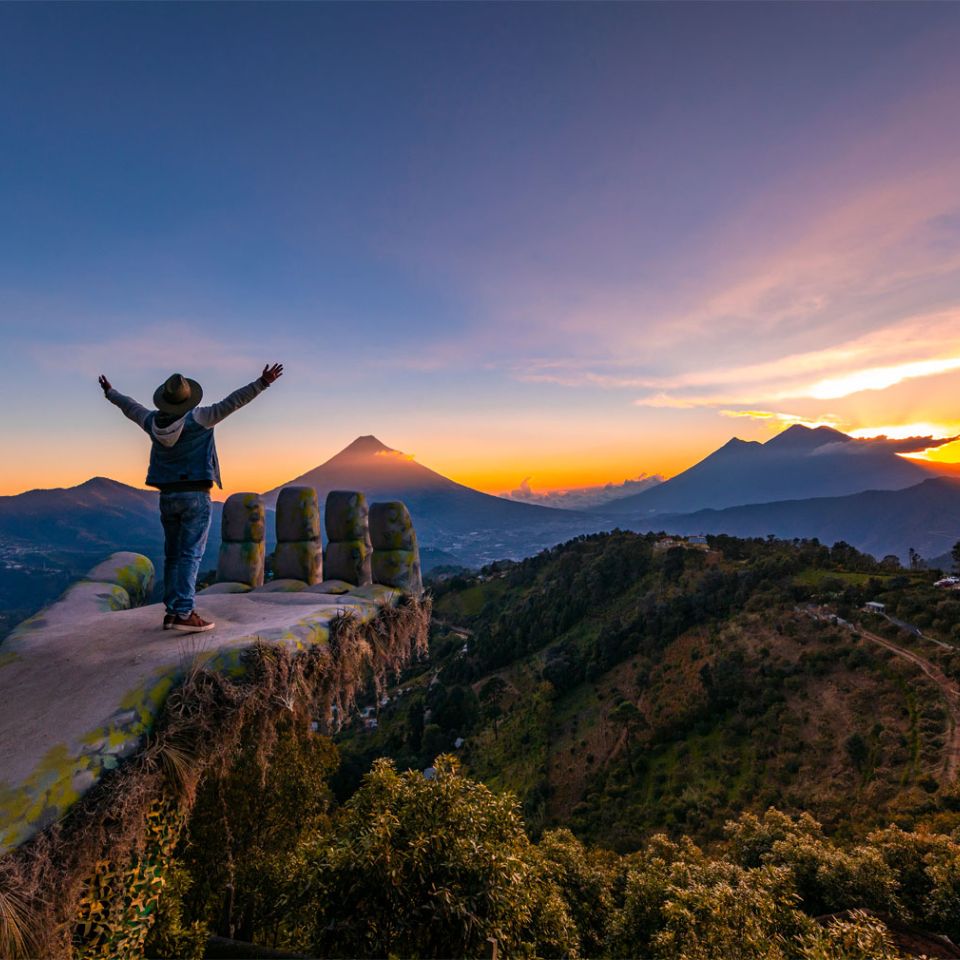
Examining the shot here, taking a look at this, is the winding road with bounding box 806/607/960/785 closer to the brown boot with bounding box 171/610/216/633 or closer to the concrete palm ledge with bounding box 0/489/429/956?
the concrete palm ledge with bounding box 0/489/429/956

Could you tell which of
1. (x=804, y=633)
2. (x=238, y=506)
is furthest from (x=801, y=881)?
(x=804, y=633)

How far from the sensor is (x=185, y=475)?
5.48 m

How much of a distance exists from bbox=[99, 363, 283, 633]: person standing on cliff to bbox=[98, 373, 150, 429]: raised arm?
1 centimetres

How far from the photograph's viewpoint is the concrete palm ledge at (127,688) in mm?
3375

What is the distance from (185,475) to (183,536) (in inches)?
27.9

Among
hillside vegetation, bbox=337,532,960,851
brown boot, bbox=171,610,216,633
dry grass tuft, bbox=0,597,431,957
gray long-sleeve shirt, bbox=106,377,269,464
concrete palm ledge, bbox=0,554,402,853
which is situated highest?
gray long-sleeve shirt, bbox=106,377,269,464

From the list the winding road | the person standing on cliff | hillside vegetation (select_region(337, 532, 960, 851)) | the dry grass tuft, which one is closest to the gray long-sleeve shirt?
the person standing on cliff

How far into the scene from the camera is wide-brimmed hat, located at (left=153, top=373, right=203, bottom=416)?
515cm

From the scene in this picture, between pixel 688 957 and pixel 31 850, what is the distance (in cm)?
1113

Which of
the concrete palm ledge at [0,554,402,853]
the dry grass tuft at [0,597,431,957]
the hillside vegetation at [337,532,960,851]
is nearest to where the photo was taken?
the dry grass tuft at [0,597,431,957]

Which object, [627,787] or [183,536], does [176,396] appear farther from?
[627,787]

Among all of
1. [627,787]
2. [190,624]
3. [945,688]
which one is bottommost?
[627,787]

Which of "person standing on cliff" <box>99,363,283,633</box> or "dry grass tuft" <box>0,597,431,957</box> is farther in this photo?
"person standing on cliff" <box>99,363,283,633</box>

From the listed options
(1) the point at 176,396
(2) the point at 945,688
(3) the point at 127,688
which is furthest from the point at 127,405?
(2) the point at 945,688
